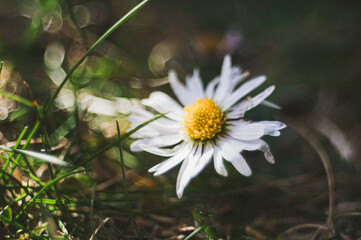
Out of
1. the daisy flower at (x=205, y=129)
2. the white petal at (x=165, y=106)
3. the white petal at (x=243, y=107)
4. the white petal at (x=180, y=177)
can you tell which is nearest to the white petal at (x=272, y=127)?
the daisy flower at (x=205, y=129)

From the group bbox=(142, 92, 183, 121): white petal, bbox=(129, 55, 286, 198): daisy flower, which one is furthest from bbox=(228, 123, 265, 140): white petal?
bbox=(142, 92, 183, 121): white petal

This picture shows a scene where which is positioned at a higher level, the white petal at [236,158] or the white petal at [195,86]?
the white petal at [195,86]

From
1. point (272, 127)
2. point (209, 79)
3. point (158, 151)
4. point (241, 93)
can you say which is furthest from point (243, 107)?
point (209, 79)

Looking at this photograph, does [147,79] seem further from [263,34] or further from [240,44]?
[263,34]

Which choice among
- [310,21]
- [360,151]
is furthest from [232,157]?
[310,21]

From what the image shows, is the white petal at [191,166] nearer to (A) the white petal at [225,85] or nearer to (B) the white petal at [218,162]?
(B) the white petal at [218,162]

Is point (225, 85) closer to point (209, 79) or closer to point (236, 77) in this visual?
point (236, 77)

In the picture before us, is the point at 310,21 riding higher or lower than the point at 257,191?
higher
